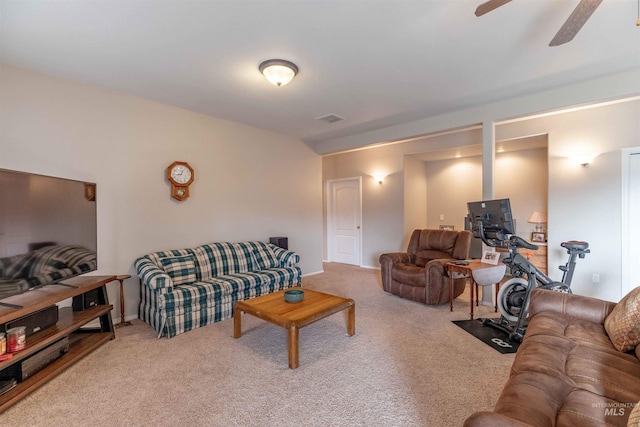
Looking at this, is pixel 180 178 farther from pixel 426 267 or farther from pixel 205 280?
pixel 426 267

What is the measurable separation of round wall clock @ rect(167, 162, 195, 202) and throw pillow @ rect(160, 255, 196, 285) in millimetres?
852

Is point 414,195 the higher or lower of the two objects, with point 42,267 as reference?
higher

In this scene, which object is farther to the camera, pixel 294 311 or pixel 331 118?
pixel 331 118

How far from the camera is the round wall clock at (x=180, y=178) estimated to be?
3805mm

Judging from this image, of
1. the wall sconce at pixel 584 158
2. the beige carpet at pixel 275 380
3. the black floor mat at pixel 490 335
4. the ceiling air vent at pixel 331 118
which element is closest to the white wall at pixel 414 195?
the ceiling air vent at pixel 331 118

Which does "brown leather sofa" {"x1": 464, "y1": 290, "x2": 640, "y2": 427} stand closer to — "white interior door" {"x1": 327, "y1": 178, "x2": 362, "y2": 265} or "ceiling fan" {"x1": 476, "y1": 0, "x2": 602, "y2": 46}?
"ceiling fan" {"x1": 476, "y1": 0, "x2": 602, "y2": 46}

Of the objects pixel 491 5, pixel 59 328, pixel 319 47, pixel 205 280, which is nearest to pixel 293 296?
pixel 205 280

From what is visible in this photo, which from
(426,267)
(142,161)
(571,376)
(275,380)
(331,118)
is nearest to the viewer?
(571,376)

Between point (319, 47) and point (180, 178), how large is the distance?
2.53 meters

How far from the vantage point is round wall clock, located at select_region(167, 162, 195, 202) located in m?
3.80

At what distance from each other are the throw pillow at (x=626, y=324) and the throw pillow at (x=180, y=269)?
376cm

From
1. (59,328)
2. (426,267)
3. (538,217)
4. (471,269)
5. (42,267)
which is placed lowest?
(59,328)

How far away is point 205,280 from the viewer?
3611 mm

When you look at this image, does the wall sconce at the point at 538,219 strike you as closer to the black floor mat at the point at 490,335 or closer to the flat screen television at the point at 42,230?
the black floor mat at the point at 490,335
